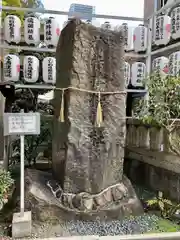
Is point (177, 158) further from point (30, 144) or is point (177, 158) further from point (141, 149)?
point (30, 144)

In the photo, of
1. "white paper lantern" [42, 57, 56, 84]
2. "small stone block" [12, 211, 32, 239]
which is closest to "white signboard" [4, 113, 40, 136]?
"small stone block" [12, 211, 32, 239]

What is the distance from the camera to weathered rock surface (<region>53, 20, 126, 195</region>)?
379 cm

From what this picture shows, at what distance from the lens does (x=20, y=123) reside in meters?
3.38

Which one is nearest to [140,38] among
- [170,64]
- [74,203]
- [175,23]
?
[175,23]

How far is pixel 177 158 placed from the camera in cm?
446

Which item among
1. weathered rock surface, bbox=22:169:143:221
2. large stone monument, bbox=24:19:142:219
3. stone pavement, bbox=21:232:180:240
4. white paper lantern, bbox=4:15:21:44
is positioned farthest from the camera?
white paper lantern, bbox=4:15:21:44

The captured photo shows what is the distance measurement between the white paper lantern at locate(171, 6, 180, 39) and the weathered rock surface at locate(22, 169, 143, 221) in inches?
137

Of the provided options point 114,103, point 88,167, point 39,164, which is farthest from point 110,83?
point 39,164

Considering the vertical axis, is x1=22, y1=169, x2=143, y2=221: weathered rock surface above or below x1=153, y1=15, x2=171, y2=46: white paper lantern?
below

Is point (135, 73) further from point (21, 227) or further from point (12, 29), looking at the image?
point (21, 227)

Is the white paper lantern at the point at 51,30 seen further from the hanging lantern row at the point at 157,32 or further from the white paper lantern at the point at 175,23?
the white paper lantern at the point at 175,23

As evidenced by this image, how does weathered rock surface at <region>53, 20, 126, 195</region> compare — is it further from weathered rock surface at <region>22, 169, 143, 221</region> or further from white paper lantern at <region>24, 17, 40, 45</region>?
white paper lantern at <region>24, 17, 40, 45</region>

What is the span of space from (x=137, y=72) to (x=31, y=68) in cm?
260

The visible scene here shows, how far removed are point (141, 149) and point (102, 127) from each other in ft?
7.00
